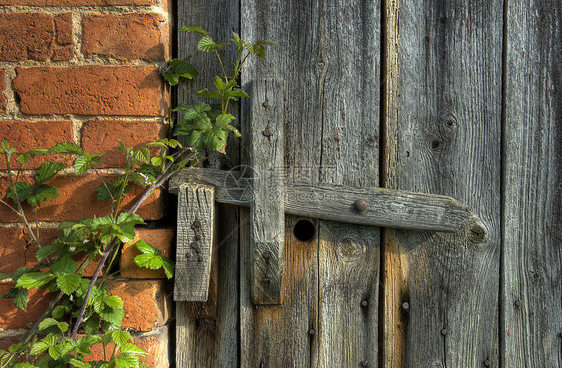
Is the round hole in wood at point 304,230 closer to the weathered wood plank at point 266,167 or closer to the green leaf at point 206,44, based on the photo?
the weathered wood plank at point 266,167

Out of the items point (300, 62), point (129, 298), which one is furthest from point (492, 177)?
point (129, 298)

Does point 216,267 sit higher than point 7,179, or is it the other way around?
point 7,179

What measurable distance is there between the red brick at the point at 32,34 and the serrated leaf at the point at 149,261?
0.58 m

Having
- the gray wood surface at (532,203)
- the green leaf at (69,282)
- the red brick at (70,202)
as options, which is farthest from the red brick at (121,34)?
the gray wood surface at (532,203)

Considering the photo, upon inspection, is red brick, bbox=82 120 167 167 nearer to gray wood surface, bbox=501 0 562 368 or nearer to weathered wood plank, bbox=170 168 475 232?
weathered wood plank, bbox=170 168 475 232

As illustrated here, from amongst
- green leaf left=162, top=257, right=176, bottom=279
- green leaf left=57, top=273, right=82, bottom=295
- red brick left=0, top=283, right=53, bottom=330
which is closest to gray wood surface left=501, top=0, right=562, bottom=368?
green leaf left=162, top=257, right=176, bottom=279

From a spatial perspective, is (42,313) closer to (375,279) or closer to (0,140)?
(0,140)

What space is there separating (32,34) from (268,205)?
758 millimetres

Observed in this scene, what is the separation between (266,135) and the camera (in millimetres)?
1147

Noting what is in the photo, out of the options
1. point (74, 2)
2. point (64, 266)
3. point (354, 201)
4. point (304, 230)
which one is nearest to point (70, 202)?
point (64, 266)

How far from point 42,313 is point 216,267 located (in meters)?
0.46

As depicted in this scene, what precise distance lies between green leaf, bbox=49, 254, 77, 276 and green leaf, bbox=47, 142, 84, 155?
261 millimetres

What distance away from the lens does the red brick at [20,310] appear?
111cm

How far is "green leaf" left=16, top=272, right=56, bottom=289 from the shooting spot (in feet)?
3.29
